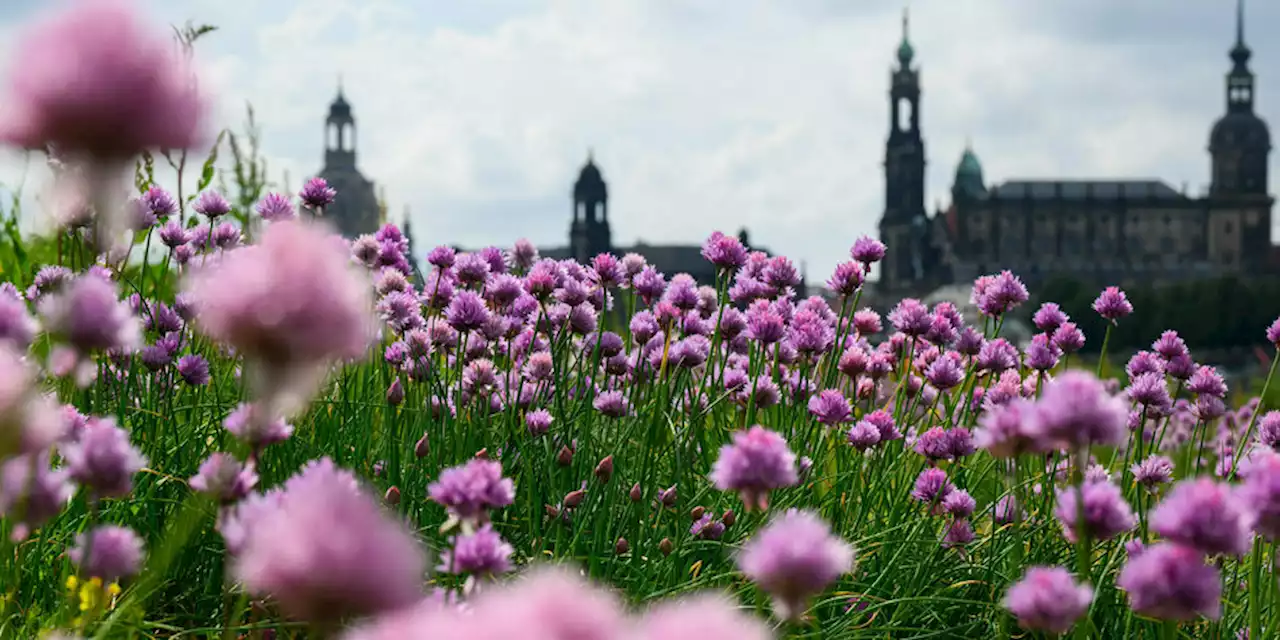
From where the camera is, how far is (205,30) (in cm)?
448

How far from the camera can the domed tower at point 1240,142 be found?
79.6 metres

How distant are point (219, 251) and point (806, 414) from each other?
1479 millimetres

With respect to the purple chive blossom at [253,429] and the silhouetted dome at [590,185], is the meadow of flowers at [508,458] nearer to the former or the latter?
the purple chive blossom at [253,429]

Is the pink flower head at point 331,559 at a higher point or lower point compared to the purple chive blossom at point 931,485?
higher

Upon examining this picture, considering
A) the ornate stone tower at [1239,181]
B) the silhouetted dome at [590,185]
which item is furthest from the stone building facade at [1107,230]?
the silhouetted dome at [590,185]

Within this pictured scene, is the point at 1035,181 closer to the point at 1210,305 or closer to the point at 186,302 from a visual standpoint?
the point at 1210,305

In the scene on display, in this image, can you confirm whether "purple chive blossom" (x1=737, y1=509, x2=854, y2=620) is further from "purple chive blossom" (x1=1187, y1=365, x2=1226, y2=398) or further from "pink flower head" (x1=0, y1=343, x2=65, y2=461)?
"purple chive blossom" (x1=1187, y1=365, x2=1226, y2=398)

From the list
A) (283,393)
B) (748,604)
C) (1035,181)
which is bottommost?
(748,604)

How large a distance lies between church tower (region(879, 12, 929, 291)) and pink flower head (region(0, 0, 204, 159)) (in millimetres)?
78747

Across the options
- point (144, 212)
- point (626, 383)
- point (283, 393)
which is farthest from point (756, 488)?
point (144, 212)

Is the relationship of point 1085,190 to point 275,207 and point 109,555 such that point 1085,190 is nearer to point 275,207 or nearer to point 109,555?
point 275,207

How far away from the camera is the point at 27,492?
1.17m

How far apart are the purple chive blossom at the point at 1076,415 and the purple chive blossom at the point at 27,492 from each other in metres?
0.85

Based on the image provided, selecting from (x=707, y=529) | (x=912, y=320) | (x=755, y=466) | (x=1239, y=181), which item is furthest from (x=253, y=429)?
(x=1239, y=181)
